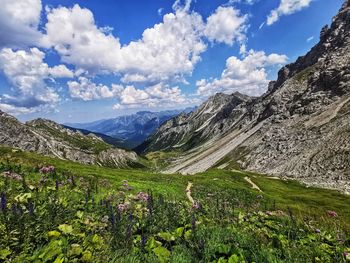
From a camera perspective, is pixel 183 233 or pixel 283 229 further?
pixel 283 229

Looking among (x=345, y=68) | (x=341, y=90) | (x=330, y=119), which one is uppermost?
(x=345, y=68)

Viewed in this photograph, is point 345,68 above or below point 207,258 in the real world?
above

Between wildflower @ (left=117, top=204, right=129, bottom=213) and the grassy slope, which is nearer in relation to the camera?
wildflower @ (left=117, top=204, right=129, bottom=213)

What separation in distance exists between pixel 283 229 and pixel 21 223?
8694 millimetres

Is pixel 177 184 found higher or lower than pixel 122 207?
lower

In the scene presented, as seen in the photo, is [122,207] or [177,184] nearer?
[122,207]

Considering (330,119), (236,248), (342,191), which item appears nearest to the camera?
(236,248)

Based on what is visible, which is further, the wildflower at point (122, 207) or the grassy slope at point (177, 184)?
the grassy slope at point (177, 184)

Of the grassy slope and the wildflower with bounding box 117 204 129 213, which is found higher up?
the wildflower with bounding box 117 204 129 213

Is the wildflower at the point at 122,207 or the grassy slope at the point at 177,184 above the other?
the wildflower at the point at 122,207

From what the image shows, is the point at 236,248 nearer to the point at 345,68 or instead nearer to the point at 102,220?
the point at 102,220

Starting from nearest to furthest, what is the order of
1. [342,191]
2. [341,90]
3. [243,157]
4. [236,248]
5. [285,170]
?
1. [236,248]
2. [342,191]
3. [285,170]
4. [341,90]
5. [243,157]

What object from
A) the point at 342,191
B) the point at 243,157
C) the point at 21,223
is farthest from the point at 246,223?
the point at 243,157

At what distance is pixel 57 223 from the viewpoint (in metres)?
9.57
